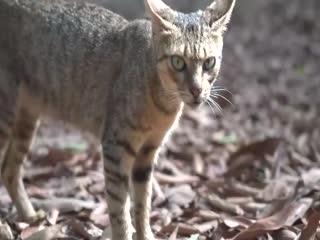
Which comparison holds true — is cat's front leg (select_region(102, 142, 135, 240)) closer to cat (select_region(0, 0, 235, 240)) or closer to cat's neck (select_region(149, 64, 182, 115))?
cat (select_region(0, 0, 235, 240))

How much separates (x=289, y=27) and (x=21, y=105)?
8.89m

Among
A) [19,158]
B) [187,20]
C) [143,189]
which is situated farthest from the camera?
[19,158]

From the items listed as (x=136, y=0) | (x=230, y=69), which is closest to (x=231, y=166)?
(x=230, y=69)

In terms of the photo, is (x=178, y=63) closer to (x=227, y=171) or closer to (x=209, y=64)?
(x=209, y=64)

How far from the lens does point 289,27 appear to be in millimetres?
13805

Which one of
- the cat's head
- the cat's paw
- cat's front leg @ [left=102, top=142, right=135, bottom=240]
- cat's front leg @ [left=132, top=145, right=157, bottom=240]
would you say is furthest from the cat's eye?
the cat's paw

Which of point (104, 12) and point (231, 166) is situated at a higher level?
point (104, 12)

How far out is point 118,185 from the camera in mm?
5035

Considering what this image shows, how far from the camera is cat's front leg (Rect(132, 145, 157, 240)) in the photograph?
17.5 ft

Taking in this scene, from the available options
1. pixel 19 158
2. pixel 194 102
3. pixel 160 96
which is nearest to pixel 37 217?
pixel 19 158

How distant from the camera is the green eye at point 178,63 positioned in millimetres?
4613

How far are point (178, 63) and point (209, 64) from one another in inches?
8.1

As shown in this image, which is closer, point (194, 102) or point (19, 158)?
point (194, 102)

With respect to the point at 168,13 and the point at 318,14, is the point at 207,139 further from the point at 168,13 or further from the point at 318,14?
the point at 318,14
